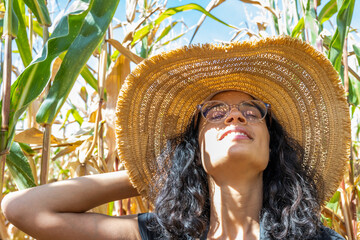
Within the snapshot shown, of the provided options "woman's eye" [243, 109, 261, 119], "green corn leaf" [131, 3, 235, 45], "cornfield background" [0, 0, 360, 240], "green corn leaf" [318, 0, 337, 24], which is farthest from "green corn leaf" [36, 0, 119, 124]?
"green corn leaf" [318, 0, 337, 24]

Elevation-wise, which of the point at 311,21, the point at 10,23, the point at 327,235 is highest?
the point at 311,21

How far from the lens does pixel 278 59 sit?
140cm

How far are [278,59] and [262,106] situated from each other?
0.57 feet

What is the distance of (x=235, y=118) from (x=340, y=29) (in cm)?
51

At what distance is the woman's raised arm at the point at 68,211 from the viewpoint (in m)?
1.25

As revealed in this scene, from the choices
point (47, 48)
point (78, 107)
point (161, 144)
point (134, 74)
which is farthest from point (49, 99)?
point (78, 107)

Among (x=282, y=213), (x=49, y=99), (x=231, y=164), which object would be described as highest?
(x=49, y=99)

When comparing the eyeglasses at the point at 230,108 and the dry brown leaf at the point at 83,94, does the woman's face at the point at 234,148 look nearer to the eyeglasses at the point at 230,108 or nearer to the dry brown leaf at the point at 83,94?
the eyeglasses at the point at 230,108

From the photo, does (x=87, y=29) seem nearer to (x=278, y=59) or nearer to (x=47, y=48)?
(x=47, y=48)

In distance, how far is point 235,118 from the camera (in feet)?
4.47

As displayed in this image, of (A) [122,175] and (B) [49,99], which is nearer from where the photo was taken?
(B) [49,99]

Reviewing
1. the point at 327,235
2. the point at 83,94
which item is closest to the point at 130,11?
the point at 83,94

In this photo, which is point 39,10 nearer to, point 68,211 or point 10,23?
point 10,23

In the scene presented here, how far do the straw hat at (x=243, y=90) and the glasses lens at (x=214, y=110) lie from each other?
9 centimetres
